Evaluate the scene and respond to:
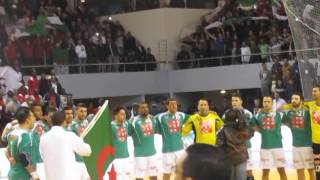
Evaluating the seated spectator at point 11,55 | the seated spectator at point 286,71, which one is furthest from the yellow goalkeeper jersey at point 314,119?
the seated spectator at point 11,55

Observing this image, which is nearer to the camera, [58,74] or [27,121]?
[27,121]

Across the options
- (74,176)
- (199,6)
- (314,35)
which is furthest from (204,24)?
(74,176)

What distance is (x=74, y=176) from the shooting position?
6.54 m

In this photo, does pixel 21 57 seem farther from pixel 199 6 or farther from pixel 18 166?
pixel 18 166

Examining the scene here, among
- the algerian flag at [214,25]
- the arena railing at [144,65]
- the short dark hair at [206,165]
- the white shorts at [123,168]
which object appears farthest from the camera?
the algerian flag at [214,25]

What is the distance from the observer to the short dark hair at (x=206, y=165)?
241cm

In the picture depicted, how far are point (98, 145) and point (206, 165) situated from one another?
142 inches

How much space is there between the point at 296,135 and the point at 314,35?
2.72 meters

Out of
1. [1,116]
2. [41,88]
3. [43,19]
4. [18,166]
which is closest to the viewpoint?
[18,166]

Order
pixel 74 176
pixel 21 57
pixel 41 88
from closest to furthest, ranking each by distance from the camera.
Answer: pixel 74 176 < pixel 41 88 < pixel 21 57

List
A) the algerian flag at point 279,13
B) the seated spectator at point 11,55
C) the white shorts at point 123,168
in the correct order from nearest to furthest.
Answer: the white shorts at point 123,168 → the seated spectator at point 11,55 → the algerian flag at point 279,13

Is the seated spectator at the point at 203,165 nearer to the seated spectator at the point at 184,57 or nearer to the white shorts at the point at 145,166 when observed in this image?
the white shorts at the point at 145,166

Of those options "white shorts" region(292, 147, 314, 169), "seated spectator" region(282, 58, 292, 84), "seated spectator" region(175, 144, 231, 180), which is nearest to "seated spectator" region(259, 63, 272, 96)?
"seated spectator" region(282, 58, 292, 84)

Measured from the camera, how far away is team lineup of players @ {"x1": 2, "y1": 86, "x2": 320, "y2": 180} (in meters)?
9.75
